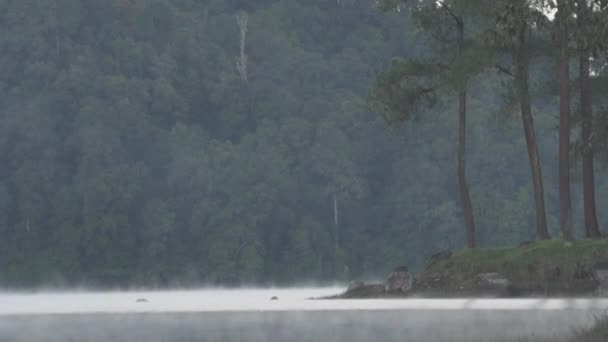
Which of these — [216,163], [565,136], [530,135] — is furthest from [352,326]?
[216,163]

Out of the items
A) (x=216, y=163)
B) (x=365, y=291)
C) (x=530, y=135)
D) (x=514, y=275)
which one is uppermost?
(x=216, y=163)

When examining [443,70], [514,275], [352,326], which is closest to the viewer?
[352,326]

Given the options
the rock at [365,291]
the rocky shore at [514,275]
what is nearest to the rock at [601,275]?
the rocky shore at [514,275]

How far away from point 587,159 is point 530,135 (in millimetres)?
2765

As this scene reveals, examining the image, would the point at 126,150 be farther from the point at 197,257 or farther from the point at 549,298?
the point at 549,298

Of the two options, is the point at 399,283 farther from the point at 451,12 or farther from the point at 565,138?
the point at 451,12

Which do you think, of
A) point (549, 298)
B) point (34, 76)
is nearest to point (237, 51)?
point (34, 76)

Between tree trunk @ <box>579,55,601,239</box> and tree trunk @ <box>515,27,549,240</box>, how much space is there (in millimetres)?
1800

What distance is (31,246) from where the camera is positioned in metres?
92.6

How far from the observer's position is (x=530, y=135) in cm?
4309

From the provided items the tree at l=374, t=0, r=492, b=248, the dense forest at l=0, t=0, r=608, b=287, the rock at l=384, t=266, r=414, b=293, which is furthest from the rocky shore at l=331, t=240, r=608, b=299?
the dense forest at l=0, t=0, r=608, b=287

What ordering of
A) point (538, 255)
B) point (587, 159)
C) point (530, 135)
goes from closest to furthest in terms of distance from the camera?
point (538, 255) < point (587, 159) < point (530, 135)

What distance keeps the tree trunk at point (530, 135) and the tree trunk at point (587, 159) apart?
1800 millimetres

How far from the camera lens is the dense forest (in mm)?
91250
